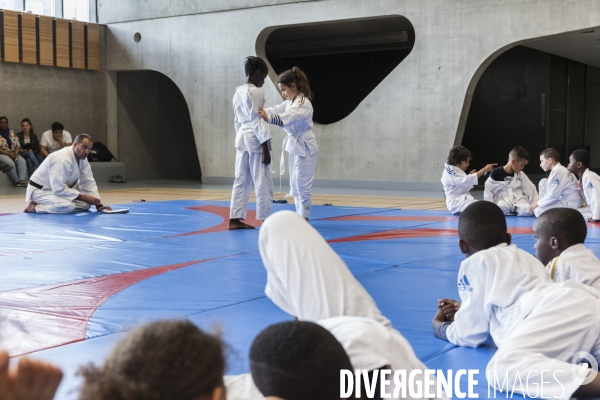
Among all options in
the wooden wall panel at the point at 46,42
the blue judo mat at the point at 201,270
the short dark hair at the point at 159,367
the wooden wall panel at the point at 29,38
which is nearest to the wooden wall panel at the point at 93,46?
the wooden wall panel at the point at 46,42

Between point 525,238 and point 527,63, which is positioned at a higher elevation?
point 527,63

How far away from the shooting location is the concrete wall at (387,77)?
34.5 ft

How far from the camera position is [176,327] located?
36.3 inches

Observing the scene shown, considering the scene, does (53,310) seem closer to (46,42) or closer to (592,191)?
(592,191)

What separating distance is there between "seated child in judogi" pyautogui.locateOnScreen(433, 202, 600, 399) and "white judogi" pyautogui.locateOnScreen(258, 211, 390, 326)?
664 mm

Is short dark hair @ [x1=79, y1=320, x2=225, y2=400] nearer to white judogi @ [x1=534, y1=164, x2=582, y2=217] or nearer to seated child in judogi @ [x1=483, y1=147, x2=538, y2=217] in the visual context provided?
white judogi @ [x1=534, y1=164, x2=582, y2=217]

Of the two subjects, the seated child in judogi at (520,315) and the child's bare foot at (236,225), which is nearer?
the seated child in judogi at (520,315)

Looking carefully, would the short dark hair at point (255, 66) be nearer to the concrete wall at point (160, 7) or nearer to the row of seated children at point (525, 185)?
the row of seated children at point (525, 185)

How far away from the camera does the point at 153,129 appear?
16.0 metres

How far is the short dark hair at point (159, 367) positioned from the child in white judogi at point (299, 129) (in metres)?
5.31

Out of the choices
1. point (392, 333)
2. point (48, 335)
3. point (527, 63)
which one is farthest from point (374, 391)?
point (527, 63)

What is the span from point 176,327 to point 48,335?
2010 mm

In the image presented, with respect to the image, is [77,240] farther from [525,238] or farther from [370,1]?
[370,1]

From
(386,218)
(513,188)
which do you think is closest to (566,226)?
(386,218)
